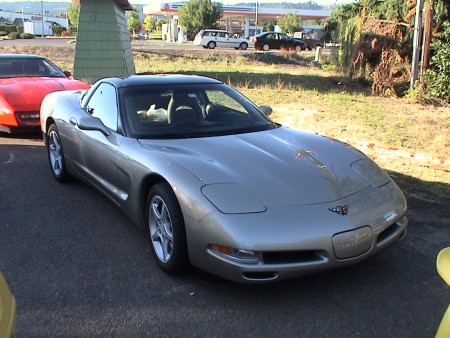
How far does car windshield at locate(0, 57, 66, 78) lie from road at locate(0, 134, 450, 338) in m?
5.32

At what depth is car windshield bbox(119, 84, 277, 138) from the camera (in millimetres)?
4195

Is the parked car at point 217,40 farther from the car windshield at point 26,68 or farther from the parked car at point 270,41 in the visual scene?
the car windshield at point 26,68

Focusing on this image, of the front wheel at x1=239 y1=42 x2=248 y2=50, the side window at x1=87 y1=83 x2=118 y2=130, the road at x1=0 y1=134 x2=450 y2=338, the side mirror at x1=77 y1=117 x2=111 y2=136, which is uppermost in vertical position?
the front wheel at x1=239 y1=42 x2=248 y2=50

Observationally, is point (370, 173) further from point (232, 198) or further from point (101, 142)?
point (101, 142)

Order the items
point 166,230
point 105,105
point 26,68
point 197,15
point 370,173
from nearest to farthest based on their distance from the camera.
Result: point 166,230, point 370,173, point 105,105, point 26,68, point 197,15

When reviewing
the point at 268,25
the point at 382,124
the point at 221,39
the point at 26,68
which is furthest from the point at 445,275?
the point at 268,25

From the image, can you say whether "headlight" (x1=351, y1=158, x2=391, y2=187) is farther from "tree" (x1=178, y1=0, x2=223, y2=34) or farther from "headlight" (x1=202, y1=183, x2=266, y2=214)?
"tree" (x1=178, y1=0, x2=223, y2=34)

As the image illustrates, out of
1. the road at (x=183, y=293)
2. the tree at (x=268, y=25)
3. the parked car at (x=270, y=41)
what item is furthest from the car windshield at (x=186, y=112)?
the tree at (x=268, y=25)

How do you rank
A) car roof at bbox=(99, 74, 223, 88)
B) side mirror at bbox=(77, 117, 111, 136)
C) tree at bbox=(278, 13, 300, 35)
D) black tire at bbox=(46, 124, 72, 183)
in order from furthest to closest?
tree at bbox=(278, 13, 300, 35) → black tire at bbox=(46, 124, 72, 183) → car roof at bbox=(99, 74, 223, 88) → side mirror at bbox=(77, 117, 111, 136)

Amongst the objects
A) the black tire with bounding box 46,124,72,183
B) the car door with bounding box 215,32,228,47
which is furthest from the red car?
the car door with bounding box 215,32,228,47

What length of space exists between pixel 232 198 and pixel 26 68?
24.3 ft

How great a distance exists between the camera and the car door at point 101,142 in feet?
13.7

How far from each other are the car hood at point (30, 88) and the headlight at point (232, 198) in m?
5.49

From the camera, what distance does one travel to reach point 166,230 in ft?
11.2
